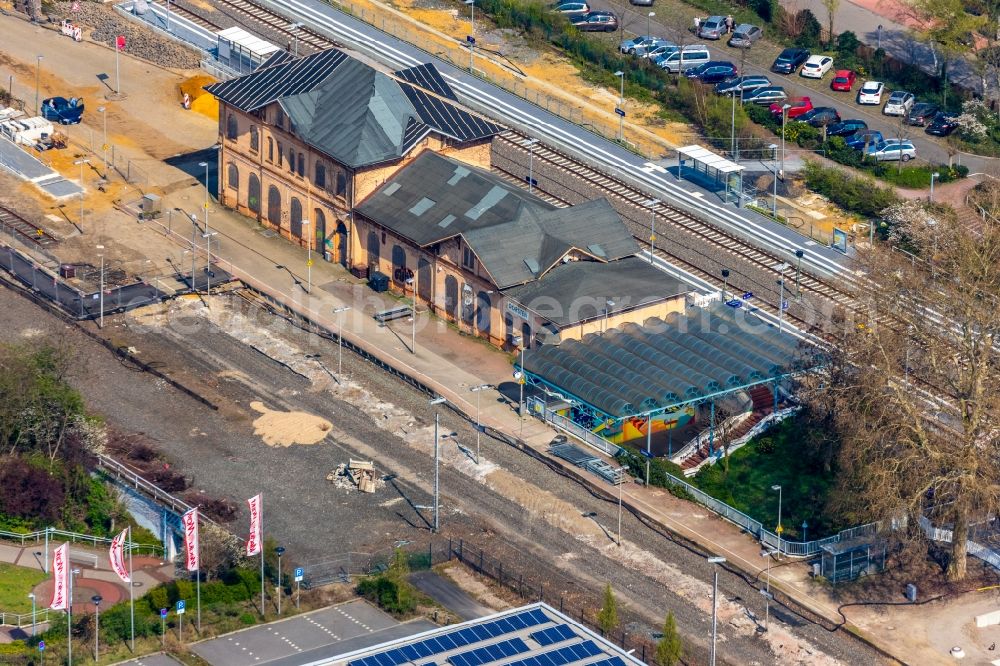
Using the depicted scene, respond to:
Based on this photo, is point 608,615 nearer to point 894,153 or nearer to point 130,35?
point 894,153

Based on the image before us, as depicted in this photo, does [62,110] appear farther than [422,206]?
Yes

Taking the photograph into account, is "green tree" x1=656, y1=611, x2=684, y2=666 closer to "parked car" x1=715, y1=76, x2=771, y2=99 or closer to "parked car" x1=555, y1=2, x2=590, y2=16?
"parked car" x1=715, y1=76, x2=771, y2=99

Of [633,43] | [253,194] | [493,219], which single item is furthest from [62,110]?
[633,43]

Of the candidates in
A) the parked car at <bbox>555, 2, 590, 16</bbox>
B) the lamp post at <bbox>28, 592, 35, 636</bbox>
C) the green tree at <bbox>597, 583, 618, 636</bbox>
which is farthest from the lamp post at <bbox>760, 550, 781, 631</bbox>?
the parked car at <bbox>555, 2, 590, 16</bbox>

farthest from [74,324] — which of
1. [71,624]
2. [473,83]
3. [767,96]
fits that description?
[767,96]

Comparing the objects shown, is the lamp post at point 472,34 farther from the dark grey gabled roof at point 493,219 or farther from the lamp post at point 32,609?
the lamp post at point 32,609

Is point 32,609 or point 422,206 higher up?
point 422,206
